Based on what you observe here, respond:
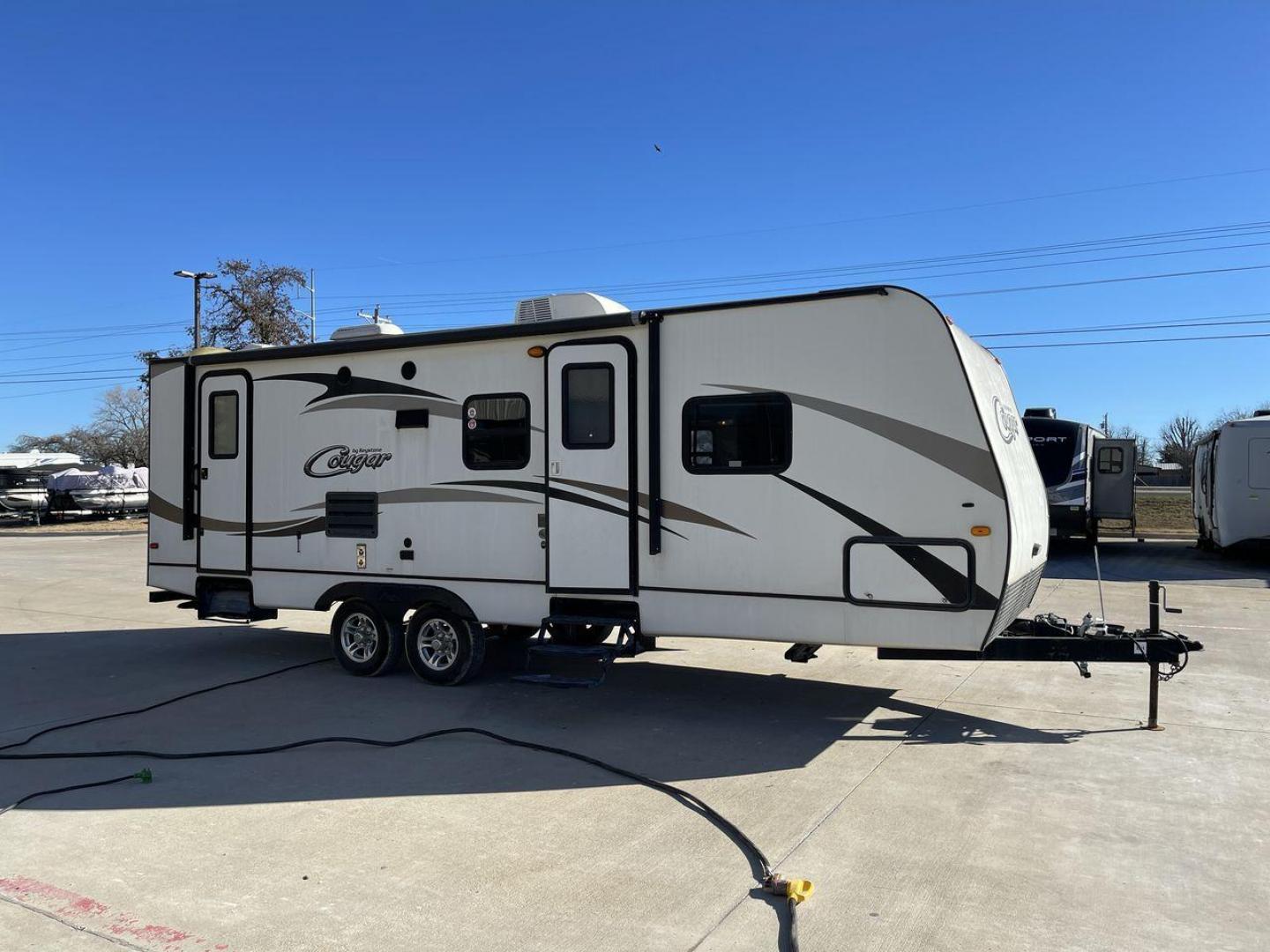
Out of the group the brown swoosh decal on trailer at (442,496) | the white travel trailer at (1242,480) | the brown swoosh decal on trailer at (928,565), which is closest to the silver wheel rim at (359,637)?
the brown swoosh decal on trailer at (442,496)

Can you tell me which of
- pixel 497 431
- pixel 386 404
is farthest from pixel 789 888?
pixel 386 404

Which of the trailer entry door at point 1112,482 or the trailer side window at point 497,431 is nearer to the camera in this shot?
the trailer side window at point 497,431

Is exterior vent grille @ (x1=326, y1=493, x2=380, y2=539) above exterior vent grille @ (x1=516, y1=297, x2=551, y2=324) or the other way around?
the other way around

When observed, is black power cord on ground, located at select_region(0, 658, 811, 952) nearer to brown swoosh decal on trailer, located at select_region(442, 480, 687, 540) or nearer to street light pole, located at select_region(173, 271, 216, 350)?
brown swoosh decal on trailer, located at select_region(442, 480, 687, 540)

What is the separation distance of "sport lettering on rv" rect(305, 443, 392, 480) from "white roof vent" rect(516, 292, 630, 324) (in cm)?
187

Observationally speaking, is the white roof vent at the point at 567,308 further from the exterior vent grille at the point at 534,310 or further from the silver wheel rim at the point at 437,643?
the silver wheel rim at the point at 437,643

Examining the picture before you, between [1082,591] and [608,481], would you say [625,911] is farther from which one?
[1082,591]

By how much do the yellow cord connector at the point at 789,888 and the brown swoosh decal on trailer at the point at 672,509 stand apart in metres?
2.97

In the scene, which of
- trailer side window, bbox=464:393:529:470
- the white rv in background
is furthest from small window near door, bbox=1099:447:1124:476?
trailer side window, bbox=464:393:529:470

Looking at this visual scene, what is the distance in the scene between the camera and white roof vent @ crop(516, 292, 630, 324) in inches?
313

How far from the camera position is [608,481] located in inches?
295

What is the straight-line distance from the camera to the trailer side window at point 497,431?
799 cm

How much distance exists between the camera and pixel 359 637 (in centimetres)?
910

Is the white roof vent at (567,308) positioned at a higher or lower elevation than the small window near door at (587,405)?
higher
